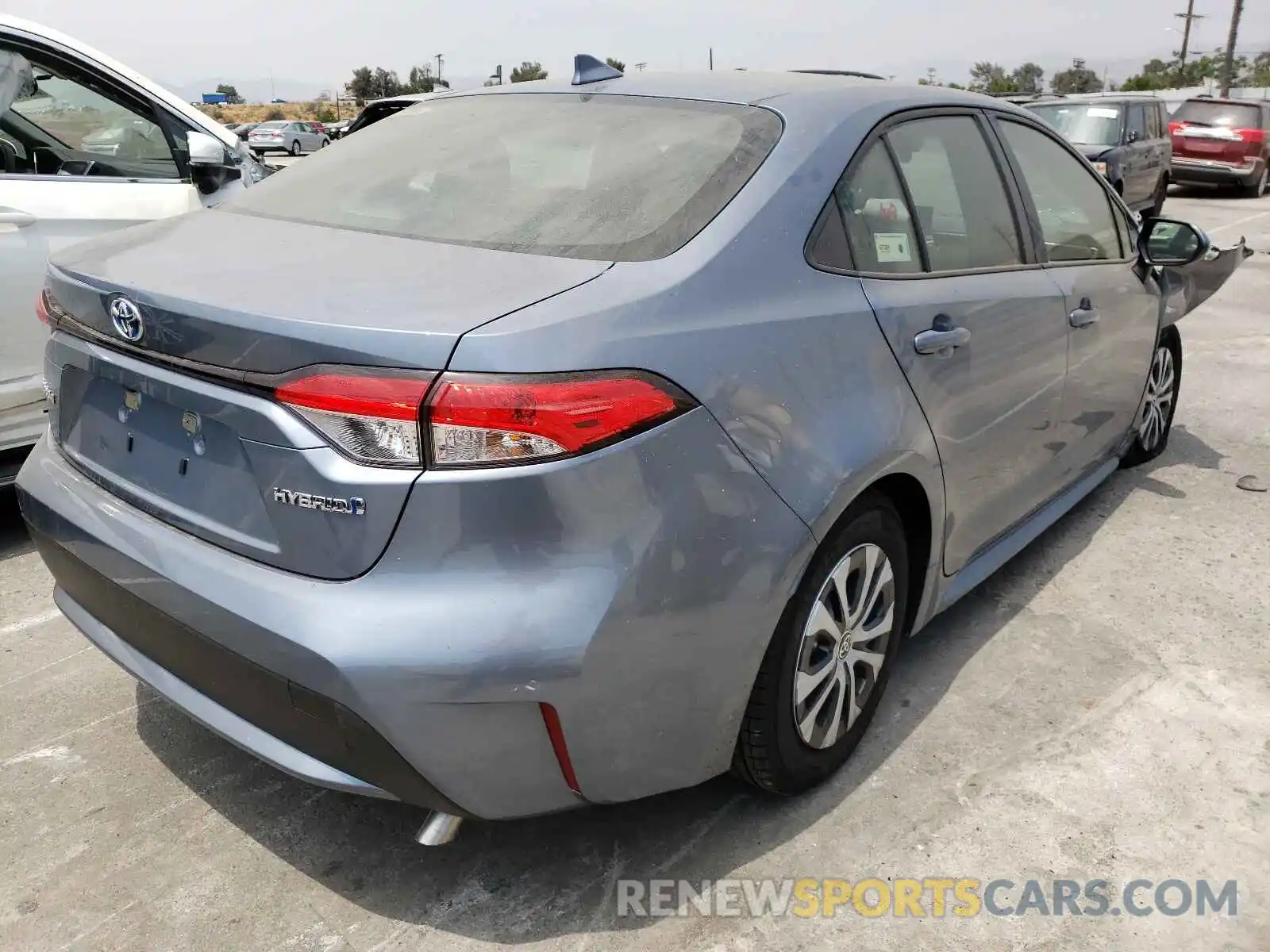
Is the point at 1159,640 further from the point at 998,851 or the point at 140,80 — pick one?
the point at 140,80

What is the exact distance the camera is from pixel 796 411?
7.33 feet

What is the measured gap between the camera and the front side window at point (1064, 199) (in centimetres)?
347

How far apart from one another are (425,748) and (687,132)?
1516 millimetres

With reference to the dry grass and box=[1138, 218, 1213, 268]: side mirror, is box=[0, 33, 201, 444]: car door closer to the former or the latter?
box=[1138, 218, 1213, 268]: side mirror

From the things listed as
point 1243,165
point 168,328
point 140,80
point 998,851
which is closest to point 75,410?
point 168,328

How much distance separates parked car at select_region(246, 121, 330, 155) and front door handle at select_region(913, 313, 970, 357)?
32.9m

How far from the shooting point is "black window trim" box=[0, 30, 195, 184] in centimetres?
430

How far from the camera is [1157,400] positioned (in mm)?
4828

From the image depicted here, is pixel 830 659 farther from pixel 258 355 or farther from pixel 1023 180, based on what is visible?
pixel 1023 180

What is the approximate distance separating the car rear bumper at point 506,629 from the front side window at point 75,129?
2.95 m

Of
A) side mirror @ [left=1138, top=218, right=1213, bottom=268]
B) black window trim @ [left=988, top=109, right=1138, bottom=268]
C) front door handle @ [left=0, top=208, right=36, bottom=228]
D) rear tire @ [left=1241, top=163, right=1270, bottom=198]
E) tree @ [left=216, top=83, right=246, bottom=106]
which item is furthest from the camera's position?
tree @ [left=216, top=83, right=246, bottom=106]

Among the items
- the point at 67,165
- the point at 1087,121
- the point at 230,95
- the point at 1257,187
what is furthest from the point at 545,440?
the point at 230,95

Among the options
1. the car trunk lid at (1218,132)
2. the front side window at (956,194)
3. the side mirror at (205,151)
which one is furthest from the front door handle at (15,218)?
the car trunk lid at (1218,132)

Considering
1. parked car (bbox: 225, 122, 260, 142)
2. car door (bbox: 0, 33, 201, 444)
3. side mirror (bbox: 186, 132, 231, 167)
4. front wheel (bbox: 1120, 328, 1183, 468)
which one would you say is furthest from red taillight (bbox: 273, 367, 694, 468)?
parked car (bbox: 225, 122, 260, 142)
